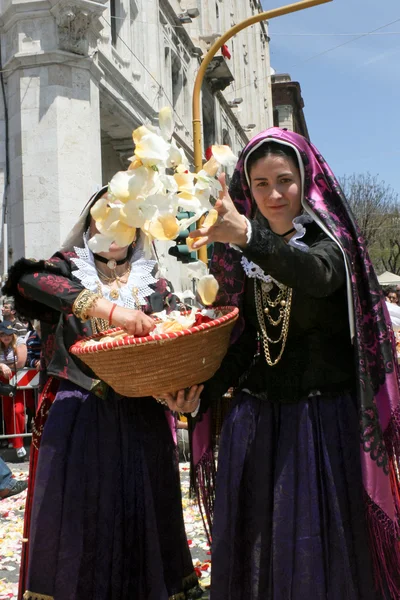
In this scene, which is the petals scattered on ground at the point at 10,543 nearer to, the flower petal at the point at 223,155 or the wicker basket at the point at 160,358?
the wicker basket at the point at 160,358

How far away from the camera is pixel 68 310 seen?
2.84 meters

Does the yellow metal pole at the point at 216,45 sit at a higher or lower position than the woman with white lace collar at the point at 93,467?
higher

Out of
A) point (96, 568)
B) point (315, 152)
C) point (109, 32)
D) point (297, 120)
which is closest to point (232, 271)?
point (315, 152)

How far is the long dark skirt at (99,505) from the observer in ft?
9.62

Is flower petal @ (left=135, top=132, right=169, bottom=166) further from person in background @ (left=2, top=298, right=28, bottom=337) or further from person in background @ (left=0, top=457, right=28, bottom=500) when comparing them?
person in background @ (left=2, top=298, right=28, bottom=337)

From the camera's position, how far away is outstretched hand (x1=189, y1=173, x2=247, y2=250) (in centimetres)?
200

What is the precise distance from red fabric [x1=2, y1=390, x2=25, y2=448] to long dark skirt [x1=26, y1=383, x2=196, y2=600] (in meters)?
5.57

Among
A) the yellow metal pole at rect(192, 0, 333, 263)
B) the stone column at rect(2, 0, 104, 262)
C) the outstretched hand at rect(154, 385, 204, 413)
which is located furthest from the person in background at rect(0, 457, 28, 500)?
the stone column at rect(2, 0, 104, 262)

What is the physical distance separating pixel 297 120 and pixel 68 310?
60678mm

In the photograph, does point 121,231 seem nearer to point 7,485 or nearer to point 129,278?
point 129,278

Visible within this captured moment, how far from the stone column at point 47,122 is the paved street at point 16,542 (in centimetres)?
591

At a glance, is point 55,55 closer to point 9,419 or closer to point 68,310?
point 9,419

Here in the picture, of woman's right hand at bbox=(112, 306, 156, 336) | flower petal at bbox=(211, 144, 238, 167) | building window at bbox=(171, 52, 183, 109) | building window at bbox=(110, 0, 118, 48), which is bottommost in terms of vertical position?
woman's right hand at bbox=(112, 306, 156, 336)

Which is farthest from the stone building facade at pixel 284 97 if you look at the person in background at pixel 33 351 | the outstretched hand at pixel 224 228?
the outstretched hand at pixel 224 228
